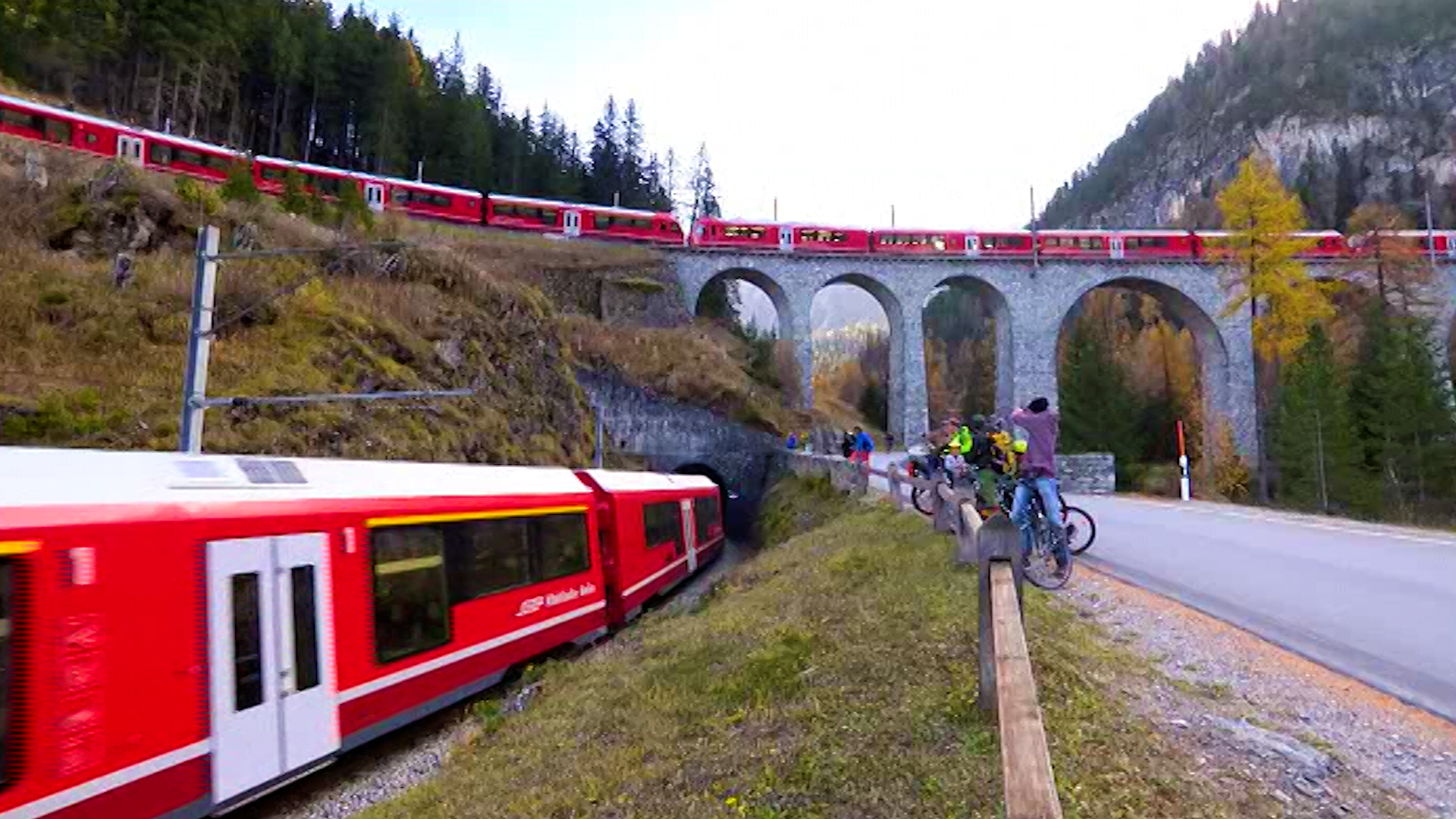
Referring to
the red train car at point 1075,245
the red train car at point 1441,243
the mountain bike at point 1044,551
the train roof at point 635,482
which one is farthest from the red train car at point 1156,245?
the mountain bike at point 1044,551

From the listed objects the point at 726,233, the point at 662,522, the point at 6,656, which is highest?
the point at 726,233

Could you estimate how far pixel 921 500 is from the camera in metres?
14.2

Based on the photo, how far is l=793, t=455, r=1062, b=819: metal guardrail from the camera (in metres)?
1.90

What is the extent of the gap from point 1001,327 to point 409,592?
49.6 metres

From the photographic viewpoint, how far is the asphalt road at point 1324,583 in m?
5.90

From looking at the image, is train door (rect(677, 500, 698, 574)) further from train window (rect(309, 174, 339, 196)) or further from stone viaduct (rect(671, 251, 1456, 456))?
stone viaduct (rect(671, 251, 1456, 456))

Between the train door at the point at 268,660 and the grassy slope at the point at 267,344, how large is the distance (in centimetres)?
828

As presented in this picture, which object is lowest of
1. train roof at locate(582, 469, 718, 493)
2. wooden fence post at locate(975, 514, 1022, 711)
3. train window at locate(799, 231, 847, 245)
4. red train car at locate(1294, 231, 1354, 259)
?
train roof at locate(582, 469, 718, 493)

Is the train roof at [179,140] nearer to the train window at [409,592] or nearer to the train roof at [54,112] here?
the train roof at [54,112]

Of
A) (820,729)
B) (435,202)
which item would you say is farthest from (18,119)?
(820,729)

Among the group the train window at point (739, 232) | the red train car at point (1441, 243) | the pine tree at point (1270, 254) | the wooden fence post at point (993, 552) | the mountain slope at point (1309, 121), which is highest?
the mountain slope at point (1309, 121)

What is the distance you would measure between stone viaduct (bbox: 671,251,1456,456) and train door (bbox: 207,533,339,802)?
43344 millimetres

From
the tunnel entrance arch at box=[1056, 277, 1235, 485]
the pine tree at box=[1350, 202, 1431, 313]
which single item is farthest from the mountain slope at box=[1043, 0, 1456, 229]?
the pine tree at box=[1350, 202, 1431, 313]

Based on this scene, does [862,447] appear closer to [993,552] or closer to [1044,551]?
[1044,551]
